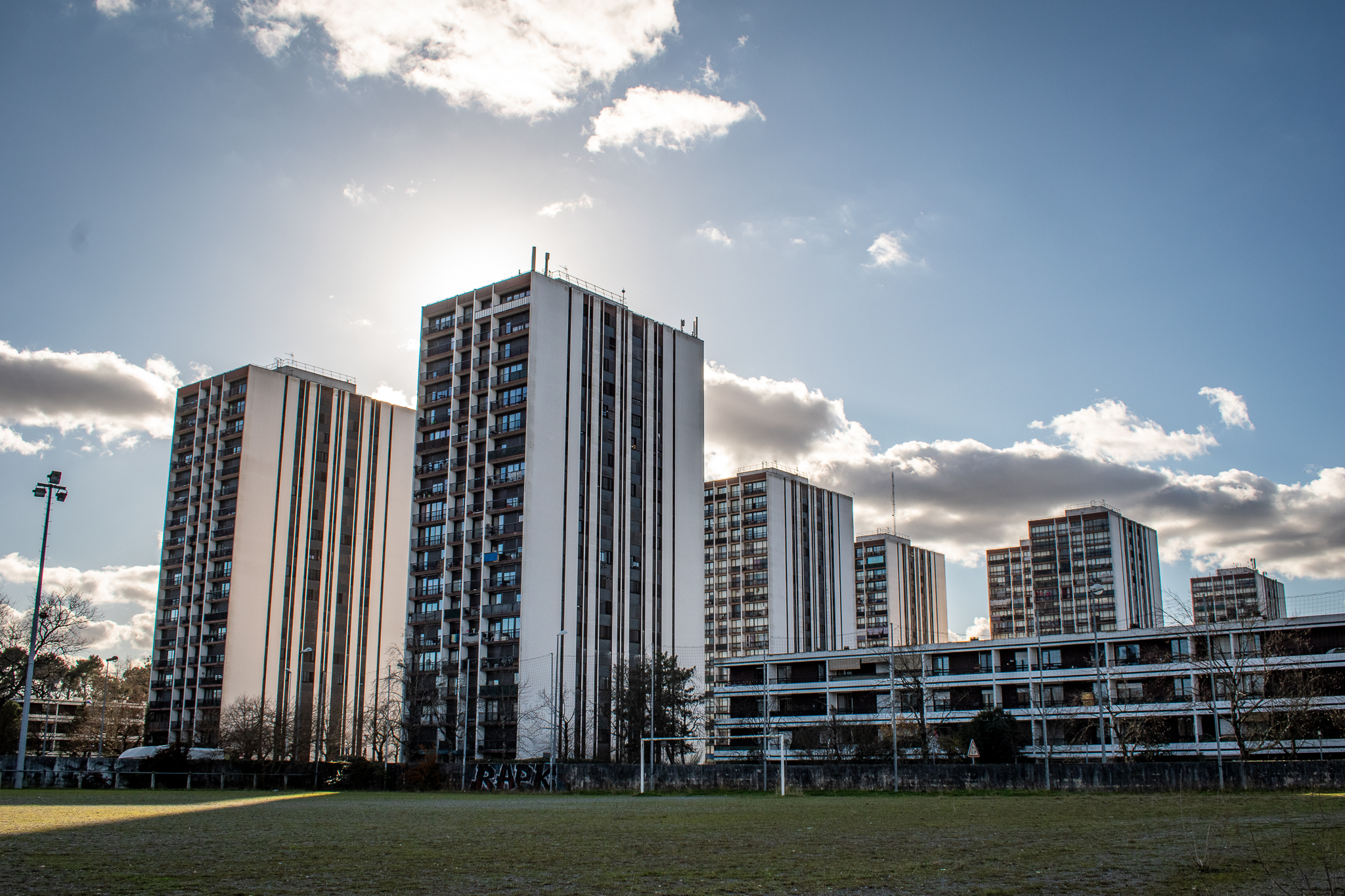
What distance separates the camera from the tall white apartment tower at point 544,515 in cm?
9825

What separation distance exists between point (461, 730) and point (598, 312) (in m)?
43.4

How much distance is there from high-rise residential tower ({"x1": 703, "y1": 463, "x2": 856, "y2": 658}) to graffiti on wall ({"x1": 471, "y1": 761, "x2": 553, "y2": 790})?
309 ft

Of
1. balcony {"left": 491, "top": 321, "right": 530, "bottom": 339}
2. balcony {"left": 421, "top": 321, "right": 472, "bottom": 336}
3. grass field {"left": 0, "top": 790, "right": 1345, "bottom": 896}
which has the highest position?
balcony {"left": 421, "top": 321, "right": 472, "bottom": 336}

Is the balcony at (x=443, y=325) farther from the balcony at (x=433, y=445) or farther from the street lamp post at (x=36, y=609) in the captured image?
the street lamp post at (x=36, y=609)

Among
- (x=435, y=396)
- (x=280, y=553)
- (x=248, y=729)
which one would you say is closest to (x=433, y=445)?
(x=435, y=396)

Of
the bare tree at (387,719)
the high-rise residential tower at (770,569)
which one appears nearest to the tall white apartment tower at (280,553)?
the bare tree at (387,719)

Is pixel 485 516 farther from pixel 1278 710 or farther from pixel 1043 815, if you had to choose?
pixel 1043 815

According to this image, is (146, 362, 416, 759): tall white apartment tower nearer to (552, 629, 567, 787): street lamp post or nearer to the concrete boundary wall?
(552, 629, 567, 787): street lamp post

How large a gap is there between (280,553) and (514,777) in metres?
71.8

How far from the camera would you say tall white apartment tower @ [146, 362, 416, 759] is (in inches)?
4749

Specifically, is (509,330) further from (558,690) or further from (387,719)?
(387,719)

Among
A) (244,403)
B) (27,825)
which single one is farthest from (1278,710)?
(244,403)

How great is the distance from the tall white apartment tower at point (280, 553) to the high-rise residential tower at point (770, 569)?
5288 centimetres

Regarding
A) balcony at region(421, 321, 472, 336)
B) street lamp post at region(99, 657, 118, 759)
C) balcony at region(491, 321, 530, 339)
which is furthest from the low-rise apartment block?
street lamp post at region(99, 657, 118, 759)
